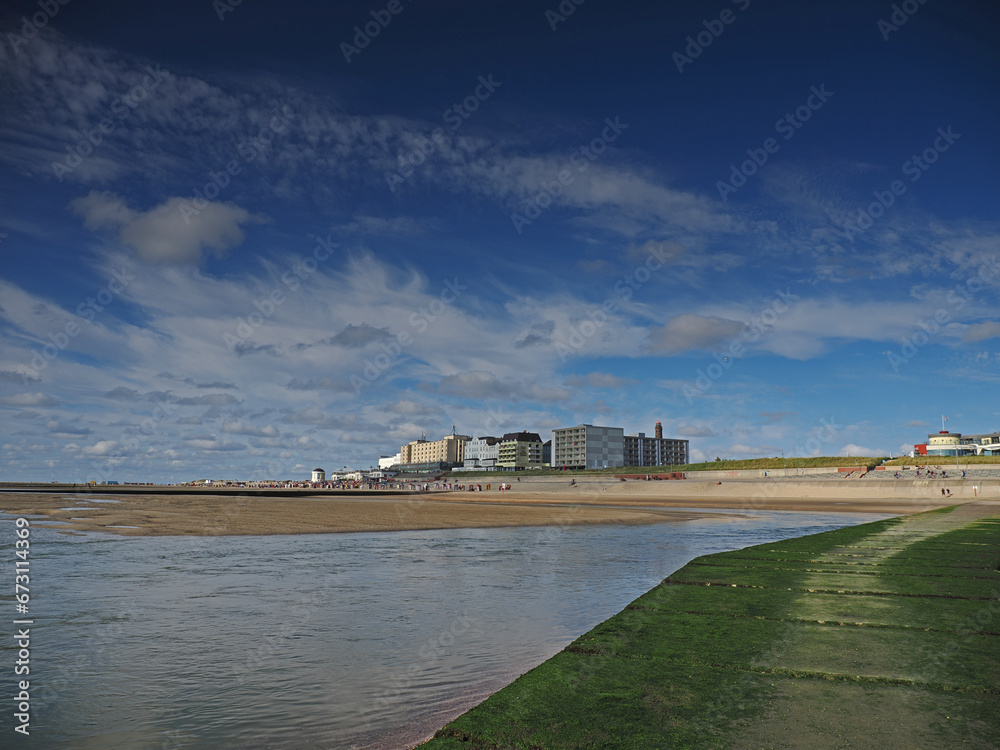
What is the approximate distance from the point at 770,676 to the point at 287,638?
668cm

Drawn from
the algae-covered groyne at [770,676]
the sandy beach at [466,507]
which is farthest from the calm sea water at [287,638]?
the sandy beach at [466,507]

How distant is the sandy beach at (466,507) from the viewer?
3052 centimetres

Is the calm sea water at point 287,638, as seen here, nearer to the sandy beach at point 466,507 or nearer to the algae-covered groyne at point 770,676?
the algae-covered groyne at point 770,676

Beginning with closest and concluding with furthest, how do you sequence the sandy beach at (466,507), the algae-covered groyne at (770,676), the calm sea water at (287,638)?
the algae-covered groyne at (770,676) → the calm sea water at (287,638) → the sandy beach at (466,507)

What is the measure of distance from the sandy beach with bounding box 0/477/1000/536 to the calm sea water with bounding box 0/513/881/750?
13.0 metres

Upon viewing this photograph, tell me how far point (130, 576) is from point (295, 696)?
32.5ft

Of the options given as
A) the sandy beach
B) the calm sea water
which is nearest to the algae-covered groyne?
the calm sea water

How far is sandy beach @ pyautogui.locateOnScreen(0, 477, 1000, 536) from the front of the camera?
30.5m

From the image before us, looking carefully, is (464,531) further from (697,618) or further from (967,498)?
(967,498)

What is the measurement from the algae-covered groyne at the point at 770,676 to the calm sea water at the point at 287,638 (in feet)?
5.21

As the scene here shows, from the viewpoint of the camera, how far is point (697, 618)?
275 inches

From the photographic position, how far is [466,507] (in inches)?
1945

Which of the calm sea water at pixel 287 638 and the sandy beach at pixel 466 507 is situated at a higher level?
the calm sea water at pixel 287 638

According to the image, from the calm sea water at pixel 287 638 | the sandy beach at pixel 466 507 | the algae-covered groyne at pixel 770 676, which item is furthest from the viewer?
the sandy beach at pixel 466 507
